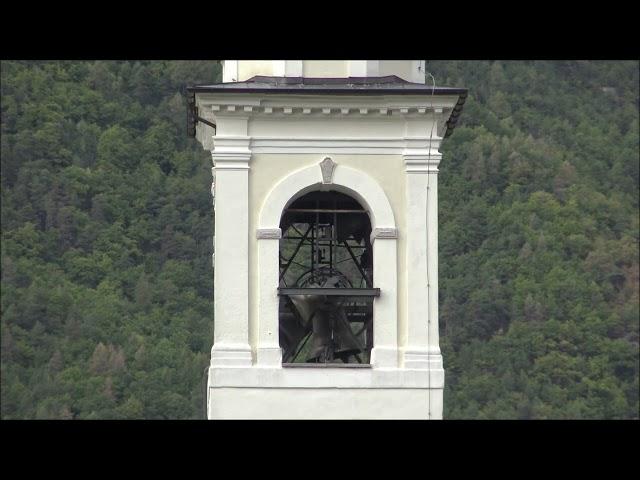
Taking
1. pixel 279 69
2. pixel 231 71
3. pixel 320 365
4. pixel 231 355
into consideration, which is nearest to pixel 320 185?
pixel 279 69

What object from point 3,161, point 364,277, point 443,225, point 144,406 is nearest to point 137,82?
point 3,161

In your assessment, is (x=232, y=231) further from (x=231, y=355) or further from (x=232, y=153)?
(x=231, y=355)

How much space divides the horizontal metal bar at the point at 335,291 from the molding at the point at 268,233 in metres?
0.48

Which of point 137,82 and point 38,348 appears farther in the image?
point 137,82

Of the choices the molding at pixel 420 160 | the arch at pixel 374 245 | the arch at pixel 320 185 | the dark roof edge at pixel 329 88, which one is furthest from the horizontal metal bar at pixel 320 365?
the dark roof edge at pixel 329 88

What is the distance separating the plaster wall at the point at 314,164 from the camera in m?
22.7

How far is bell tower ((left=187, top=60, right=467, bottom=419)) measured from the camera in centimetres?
2238

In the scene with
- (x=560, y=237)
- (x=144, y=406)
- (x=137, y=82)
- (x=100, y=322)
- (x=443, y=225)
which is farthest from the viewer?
(x=137, y=82)

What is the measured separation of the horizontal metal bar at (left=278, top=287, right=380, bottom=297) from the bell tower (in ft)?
0.06

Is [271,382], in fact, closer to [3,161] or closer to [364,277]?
[364,277]

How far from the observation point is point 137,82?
9312cm

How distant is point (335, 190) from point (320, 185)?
238 mm

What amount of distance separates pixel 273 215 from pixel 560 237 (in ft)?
210

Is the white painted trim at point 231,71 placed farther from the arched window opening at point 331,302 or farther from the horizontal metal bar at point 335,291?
the horizontal metal bar at point 335,291
